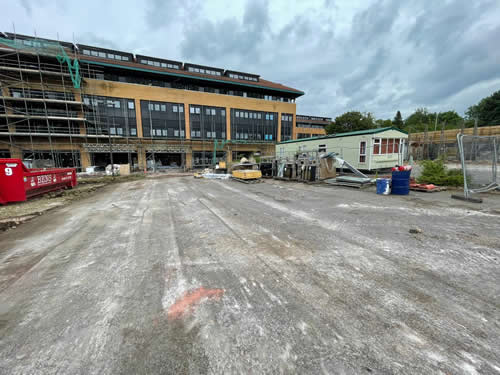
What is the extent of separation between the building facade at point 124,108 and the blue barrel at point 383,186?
25.0m

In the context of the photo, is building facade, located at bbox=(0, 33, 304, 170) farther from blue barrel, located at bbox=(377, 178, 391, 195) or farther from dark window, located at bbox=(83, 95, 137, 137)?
blue barrel, located at bbox=(377, 178, 391, 195)

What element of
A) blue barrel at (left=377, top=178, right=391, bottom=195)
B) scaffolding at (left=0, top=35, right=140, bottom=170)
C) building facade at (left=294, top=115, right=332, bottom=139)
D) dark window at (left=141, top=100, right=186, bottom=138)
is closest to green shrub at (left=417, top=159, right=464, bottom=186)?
blue barrel at (left=377, top=178, right=391, bottom=195)

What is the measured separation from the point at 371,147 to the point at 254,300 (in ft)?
57.7

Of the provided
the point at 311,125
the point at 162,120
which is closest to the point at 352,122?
the point at 311,125

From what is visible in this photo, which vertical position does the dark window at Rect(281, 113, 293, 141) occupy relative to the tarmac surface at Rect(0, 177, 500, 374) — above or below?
above

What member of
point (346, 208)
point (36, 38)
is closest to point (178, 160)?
point (36, 38)

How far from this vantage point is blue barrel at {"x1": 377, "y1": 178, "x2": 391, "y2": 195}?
9.14 metres

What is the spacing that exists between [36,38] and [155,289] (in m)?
40.8

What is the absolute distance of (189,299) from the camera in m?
2.44

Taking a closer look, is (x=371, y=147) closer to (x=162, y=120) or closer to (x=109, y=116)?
(x=162, y=120)

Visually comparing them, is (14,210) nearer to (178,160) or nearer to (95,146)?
(95,146)

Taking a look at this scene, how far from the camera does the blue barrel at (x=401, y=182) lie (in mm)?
8784

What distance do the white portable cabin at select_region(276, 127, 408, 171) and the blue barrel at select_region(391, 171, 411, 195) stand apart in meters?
8.31

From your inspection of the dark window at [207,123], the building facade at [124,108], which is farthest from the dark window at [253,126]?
the dark window at [207,123]
